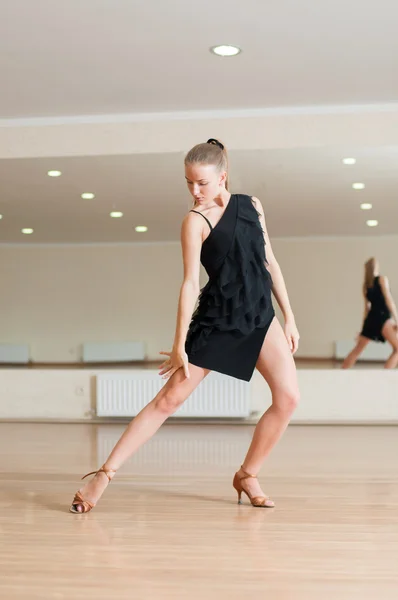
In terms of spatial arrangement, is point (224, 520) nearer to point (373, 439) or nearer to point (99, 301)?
point (373, 439)

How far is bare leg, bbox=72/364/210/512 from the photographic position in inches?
124

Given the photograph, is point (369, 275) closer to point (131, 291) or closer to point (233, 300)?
point (131, 291)

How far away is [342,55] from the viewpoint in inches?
186

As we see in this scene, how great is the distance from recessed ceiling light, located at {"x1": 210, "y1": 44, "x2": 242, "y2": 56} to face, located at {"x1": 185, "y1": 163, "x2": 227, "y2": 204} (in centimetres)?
169

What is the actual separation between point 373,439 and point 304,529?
2.68m

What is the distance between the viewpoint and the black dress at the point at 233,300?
312 centimetres

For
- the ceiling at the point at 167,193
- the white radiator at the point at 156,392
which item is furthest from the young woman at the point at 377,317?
the white radiator at the point at 156,392

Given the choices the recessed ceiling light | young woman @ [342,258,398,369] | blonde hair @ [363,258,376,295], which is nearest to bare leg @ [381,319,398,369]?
young woman @ [342,258,398,369]

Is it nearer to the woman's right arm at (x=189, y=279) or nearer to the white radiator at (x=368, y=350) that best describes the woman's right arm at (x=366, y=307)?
the white radiator at (x=368, y=350)

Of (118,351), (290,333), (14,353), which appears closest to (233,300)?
(290,333)

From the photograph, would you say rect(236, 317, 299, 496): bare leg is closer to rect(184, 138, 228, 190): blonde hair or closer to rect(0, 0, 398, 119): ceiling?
rect(184, 138, 228, 190): blonde hair

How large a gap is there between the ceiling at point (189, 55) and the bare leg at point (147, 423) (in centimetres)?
191

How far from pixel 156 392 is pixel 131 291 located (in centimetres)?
85

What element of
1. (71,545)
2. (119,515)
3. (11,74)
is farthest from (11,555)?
(11,74)
